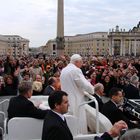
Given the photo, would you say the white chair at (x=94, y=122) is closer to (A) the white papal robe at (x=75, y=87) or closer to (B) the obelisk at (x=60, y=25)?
(A) the white papal robe at (x=75, y=87)

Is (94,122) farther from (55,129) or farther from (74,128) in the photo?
(55,129)

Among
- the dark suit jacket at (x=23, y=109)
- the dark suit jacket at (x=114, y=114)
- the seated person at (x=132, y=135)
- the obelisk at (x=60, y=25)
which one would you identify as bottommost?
the dark suit jacket at (x=114, y=114)

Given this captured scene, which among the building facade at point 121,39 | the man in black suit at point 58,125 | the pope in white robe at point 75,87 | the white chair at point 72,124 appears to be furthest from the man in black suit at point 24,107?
the building facade at point 121,39

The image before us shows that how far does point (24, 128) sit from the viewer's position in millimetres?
5770

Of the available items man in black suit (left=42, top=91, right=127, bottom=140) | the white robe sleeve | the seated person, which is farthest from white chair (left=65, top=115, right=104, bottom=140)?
the seated person

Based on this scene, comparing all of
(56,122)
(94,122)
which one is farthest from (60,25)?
(56,122)

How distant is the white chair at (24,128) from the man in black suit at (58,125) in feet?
5.04

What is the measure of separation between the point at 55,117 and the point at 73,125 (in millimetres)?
1700

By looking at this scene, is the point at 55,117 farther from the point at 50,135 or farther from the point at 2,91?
the point at 2,91

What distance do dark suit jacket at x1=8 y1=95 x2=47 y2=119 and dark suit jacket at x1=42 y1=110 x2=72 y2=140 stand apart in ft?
5.40

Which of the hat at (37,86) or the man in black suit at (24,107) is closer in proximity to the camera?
the man in black suit at (24,107)

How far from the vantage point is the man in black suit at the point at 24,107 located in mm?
5888

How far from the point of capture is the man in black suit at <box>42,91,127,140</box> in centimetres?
409

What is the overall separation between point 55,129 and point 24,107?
1940 mm
